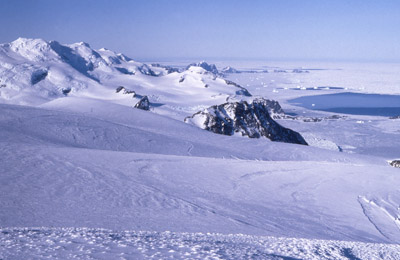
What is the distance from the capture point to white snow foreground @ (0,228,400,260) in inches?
142

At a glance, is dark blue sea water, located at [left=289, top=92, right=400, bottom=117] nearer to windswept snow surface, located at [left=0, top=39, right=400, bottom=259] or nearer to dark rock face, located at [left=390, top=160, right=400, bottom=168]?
dark rock face, located at [left=390, top=160, right=400, bottom=168]

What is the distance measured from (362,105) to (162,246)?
76.8m

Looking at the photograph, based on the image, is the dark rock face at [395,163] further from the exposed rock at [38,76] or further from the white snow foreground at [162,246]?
Answer: the exposed rock at [38,76]

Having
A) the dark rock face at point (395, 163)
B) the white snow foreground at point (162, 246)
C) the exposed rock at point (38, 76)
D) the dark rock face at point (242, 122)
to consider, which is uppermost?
the exposed rock at point (38, 76)

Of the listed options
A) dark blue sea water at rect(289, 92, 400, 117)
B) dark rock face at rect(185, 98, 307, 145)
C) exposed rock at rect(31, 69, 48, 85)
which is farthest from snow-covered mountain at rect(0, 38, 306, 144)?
dark blue sea water at rect(289, 92, 400, 117)

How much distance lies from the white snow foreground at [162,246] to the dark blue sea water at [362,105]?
2366 inches

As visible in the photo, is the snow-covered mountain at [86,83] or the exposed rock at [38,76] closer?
the snow-covered mountain at [86,83]

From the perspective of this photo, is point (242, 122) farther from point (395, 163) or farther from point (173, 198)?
point (173, 198)

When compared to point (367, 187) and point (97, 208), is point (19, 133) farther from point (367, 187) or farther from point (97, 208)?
point (367, 187)

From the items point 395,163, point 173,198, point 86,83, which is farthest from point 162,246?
point 86,83

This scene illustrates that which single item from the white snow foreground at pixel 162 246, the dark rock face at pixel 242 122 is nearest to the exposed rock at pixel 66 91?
the dark rock face at pixel 242 122

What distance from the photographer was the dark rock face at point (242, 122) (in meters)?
24.2

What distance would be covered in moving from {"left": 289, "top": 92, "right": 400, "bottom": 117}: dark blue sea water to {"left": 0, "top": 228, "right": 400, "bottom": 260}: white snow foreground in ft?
197

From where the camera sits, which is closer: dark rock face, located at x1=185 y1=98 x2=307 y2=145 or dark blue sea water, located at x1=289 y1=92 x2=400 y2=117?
dark rock face, located at x1=185 y1=98 x2=307 y2=145
